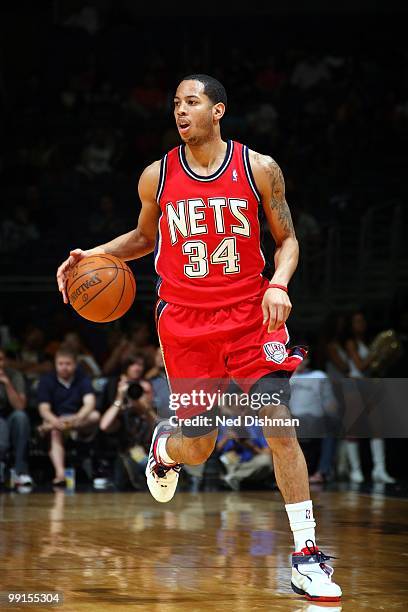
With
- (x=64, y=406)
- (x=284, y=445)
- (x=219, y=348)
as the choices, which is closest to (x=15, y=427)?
(x=64, y=406)

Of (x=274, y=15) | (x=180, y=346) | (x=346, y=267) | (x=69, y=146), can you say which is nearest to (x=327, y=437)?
(x=346, y=267)

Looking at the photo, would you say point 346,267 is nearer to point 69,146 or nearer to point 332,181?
point 332,181

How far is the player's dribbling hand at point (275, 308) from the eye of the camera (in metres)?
4.29

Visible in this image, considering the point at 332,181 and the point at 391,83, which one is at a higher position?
the point at 391,83

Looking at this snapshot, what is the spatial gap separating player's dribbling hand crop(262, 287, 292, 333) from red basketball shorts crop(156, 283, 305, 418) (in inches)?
7.4

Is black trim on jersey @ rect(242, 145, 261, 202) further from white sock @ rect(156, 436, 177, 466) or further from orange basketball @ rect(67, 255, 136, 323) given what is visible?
white sock @ rect(156, 436, 177, 466)

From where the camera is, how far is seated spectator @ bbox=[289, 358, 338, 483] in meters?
10.3

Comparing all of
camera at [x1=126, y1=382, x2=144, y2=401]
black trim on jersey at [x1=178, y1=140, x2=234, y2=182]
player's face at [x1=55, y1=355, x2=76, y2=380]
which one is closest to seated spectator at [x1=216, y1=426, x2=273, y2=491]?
camera at [x1=126, y1=382, x2=144, y2=401]

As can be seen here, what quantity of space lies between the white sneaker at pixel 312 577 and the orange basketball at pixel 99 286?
4.72 ft

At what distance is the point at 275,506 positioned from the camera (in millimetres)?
7953

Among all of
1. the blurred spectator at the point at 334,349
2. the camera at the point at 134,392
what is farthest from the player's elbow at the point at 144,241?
the blurred spectator at the point at 334,349

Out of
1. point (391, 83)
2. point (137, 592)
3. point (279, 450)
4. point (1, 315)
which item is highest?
point (391, 83)

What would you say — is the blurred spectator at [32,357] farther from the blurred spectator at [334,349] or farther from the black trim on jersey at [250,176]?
the black trim on jersey at [250,176]

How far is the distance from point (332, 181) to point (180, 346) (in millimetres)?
10262
